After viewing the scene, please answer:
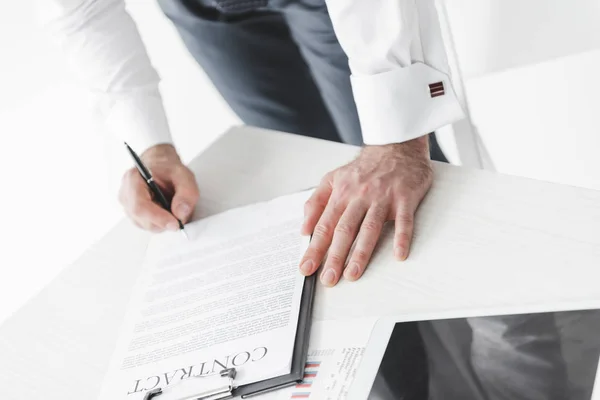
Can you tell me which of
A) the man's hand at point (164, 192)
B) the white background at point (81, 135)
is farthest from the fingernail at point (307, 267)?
the white background at point (81, 135)

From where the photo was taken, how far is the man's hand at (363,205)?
2.22 ft

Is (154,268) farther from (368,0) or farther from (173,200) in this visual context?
(368,0)

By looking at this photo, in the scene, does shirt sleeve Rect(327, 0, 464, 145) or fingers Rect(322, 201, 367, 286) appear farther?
shirt sleeve Rect(327, 0, 464, 145)

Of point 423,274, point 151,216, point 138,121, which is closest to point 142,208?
point 151,216

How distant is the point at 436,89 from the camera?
828mm

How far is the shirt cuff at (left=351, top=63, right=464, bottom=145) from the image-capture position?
80cm

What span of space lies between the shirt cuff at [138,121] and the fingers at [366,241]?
0.49 m

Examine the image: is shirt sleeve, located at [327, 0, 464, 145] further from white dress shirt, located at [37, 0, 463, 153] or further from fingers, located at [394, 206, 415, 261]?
fingers, located at [394, 206, 415, 261]

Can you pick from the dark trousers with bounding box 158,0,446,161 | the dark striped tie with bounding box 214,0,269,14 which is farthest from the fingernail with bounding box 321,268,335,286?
the dark striped tie with bounding box 214,0,269,14

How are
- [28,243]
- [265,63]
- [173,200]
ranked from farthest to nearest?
1. [28,243]
2. [265,63]
3. [173,200]

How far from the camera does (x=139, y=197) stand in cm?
91

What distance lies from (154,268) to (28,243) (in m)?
1.46

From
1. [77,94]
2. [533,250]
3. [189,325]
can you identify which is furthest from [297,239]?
[77,94]

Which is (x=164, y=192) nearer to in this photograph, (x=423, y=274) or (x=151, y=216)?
(x=151, y=216)
